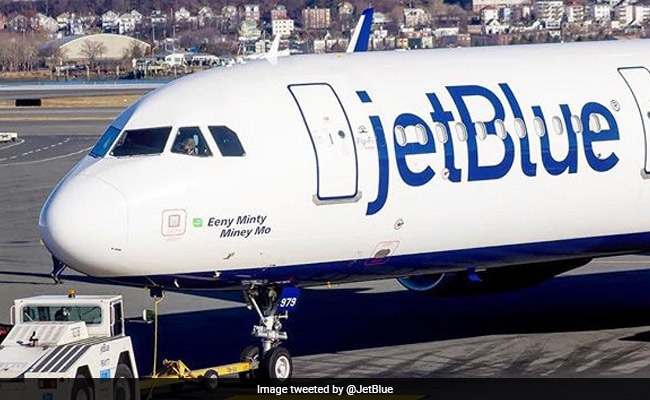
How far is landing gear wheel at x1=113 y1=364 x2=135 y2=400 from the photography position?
985 inches

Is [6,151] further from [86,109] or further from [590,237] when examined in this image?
[590,237]

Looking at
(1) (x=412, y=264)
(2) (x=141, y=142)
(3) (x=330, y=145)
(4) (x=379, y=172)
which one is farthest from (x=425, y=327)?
(2) (x=141, y=142)

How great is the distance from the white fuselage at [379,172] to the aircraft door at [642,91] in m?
0.03

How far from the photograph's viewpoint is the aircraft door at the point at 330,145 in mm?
26328

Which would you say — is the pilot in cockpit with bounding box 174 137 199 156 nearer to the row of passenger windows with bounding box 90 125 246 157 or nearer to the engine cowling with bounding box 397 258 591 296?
the row of passenger windows with bounding box 90 125 246 157

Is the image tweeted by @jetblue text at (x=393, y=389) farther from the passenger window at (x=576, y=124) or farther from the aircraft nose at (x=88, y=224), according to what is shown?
the passenger window at (x=576, y=124)

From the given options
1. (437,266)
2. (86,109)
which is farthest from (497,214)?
(86,109)

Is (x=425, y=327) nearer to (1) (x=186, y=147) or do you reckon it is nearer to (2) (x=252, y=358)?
(2) (x=252, y=358)

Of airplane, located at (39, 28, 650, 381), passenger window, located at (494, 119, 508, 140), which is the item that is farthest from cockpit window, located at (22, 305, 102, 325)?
passenger window, located at (494, 119, 508, 140)

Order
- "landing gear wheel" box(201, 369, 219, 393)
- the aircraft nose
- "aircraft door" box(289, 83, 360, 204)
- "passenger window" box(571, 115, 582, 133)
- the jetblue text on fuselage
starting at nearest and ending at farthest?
1. the aircraft nose
2. "landing gear wheel" box(201, 369, 219, 393)
3. "aircraft door" box(289, 83, 360, 204)
4. the jetblue text on fuselage
5. "passenger window" box(571, 115, 582, 133)

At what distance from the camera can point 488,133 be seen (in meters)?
28.3

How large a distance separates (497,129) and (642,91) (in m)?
3.44

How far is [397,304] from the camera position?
35281 millimetres

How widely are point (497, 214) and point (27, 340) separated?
7.65 metres
